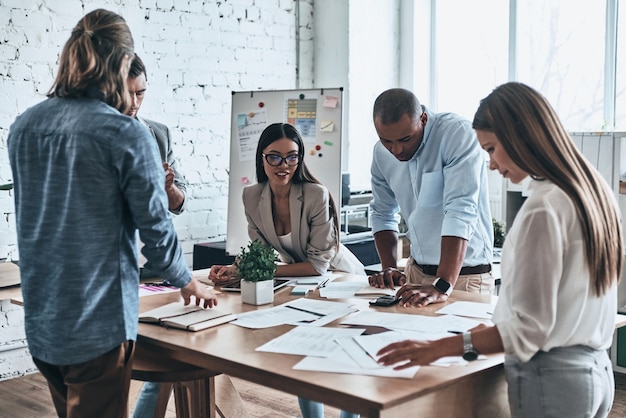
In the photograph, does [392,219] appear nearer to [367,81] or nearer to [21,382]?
[21,382]

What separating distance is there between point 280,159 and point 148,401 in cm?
102

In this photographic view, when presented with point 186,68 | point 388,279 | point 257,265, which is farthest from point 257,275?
point 186,68

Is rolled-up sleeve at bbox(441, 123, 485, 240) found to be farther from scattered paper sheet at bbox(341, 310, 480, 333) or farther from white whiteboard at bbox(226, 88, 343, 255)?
white whiteboard at bbox(226, 88, 343, 255)

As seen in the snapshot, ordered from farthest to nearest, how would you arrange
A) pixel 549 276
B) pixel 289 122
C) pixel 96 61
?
pixel 289 122 → pixel 96 61 → pixel 549 276

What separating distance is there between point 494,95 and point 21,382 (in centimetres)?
331

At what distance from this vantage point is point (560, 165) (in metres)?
1.61

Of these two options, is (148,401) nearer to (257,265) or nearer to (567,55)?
(257,265)

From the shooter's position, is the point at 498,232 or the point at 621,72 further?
the point at 621,72

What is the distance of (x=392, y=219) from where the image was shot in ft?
10.2

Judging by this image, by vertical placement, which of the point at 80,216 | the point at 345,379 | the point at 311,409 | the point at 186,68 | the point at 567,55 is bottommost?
the point at 311,409

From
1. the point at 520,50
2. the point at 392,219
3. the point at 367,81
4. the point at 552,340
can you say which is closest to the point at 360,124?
the point at 367,81

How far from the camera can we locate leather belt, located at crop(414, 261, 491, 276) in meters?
2.83

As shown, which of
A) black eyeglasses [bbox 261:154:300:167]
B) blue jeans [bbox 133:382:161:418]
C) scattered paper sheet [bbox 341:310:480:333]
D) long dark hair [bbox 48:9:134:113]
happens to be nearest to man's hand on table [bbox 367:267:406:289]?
scattered paper sheet [bbox 341:310:480:333]

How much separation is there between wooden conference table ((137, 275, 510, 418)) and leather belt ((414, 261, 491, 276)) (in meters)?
0.87
